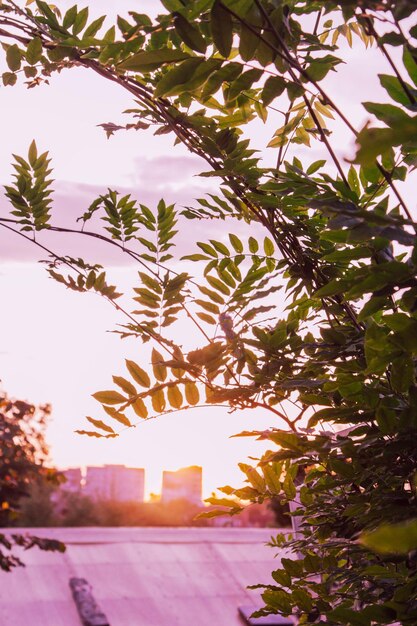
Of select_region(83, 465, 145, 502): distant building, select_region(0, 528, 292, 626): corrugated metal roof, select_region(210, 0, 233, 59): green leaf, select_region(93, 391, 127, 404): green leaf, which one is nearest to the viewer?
select_region(210, 0, 233, 59): green leaf

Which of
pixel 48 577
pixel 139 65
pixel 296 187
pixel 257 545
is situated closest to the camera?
pixel 139 65

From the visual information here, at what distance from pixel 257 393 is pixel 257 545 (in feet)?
20.9

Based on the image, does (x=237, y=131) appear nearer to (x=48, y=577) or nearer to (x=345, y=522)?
(x=345, y=522)

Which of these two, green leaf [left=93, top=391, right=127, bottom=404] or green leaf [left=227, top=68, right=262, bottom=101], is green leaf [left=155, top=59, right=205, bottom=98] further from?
green leaf [left=93, top=391, right=127, bottom=404]

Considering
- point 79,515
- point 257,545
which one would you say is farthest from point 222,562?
point 79,515

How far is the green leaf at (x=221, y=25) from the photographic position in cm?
98

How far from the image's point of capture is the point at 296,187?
1.29m

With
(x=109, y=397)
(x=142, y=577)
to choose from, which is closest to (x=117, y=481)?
(x=142, y=577)

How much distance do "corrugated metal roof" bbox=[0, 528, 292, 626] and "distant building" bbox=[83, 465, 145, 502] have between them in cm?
767

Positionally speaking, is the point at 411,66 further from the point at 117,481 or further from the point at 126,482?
the point at 126,482

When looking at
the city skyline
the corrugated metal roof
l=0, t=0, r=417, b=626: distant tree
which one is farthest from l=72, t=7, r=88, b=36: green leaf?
the city skyline

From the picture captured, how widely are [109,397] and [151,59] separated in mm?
760

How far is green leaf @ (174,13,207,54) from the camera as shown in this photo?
101cm

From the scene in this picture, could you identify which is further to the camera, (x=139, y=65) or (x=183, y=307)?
(x=183, y=307)
